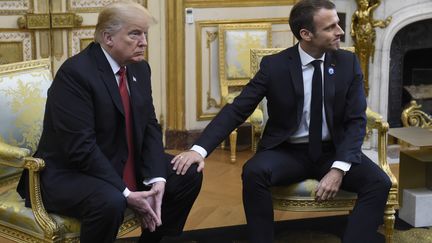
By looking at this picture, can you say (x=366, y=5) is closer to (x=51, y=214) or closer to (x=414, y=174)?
(x=414, y=174)

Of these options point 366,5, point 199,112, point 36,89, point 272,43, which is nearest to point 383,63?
point 366,5

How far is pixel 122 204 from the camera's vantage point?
2396mm

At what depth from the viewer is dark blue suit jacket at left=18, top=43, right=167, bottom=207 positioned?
243 centimetres

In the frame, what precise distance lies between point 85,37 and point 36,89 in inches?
67.4

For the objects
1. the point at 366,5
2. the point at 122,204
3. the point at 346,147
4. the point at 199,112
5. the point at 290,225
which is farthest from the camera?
the point at 199,112

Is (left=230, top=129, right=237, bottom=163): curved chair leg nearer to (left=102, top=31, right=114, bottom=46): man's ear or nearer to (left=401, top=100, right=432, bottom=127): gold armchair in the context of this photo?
(left=401, top=100, right=432, bottom=127): gold armchair

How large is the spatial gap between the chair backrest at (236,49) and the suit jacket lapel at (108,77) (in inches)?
83.6

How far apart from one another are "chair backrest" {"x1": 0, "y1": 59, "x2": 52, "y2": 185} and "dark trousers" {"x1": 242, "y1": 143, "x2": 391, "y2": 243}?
0.87 meters

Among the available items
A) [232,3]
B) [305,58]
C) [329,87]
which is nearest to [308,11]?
[305,58]

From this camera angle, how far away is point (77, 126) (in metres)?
2.42

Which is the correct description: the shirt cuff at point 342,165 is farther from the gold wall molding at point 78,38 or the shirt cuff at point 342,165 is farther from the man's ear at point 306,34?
the gold wall molding at point 78,38

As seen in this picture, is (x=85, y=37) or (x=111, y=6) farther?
(x=85, y=37)

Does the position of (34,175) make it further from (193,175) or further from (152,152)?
(193,175)

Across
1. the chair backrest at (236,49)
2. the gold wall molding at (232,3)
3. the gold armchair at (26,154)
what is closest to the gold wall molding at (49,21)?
the gold wall molding at (232,3)
